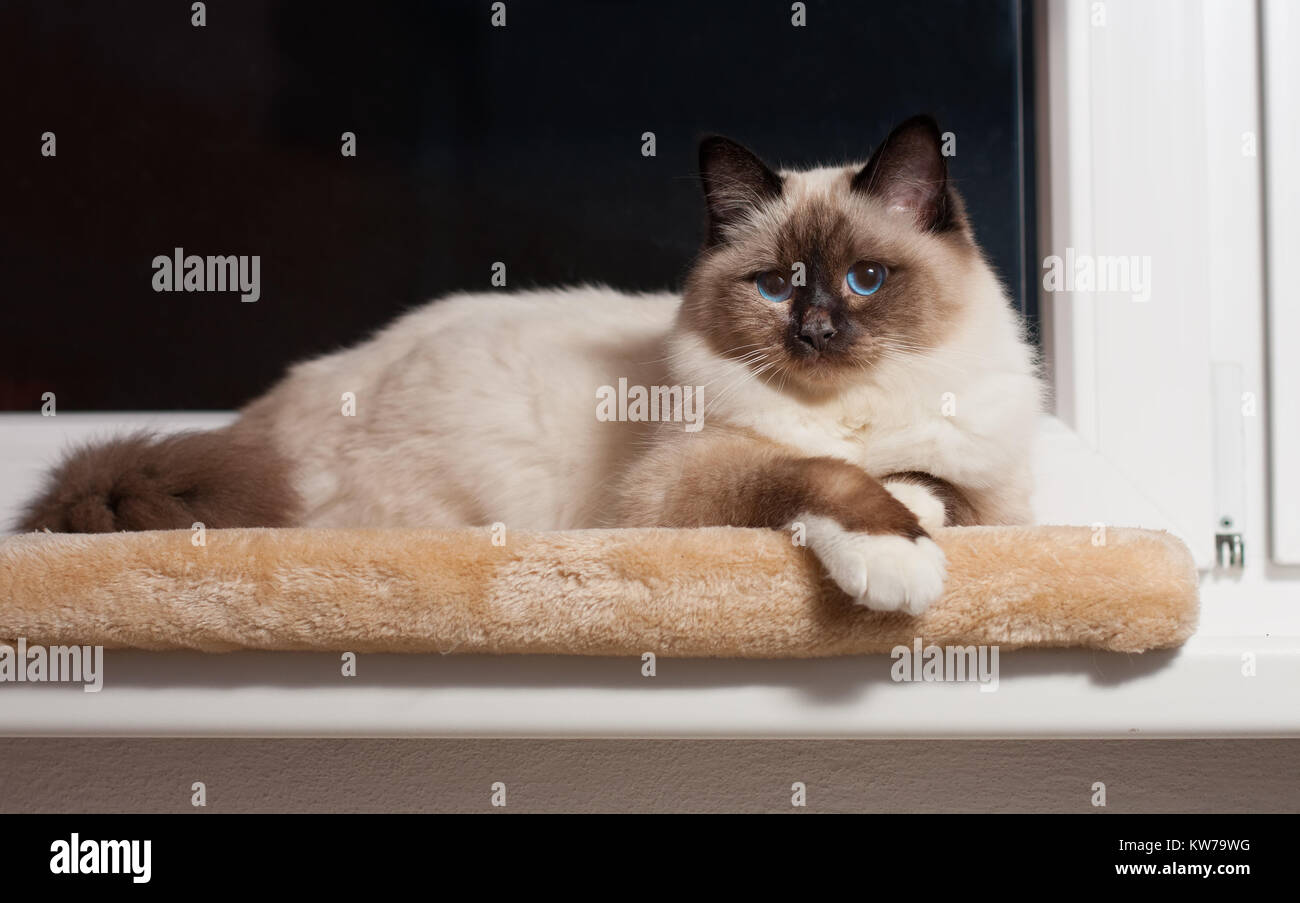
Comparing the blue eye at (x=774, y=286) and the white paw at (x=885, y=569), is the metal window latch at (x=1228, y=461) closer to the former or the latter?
the blue eye at (x=774, y=286)

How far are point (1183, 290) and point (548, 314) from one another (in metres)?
1.17

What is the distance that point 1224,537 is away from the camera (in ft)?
6.12

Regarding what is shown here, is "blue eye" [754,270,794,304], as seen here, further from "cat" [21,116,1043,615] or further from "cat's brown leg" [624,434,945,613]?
"cat's brown leg" [624,434,945,613]

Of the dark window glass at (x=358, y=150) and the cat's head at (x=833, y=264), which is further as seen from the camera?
the dark window glass at (x=358, y=150)

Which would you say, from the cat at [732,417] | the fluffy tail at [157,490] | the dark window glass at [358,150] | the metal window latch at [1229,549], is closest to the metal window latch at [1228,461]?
the metal window latch at [1229,549]

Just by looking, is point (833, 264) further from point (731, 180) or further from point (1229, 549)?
point (1229, 549)

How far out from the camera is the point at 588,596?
3.71 feet

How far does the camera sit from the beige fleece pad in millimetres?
1118

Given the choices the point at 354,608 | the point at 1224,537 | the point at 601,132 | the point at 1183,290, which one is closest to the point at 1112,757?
the point at 1224,537

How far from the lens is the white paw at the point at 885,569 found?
102 cm

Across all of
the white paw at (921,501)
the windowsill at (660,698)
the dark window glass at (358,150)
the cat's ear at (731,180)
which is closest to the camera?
the windowsill at (660,698)

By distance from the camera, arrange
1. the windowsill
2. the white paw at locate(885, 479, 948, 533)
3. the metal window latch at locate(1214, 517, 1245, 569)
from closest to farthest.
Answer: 1. the windowsill
2. the white paw at locate(885, 479, 948, 533)
3. the metal window latch at locate(1214, 517, 1245, 569)

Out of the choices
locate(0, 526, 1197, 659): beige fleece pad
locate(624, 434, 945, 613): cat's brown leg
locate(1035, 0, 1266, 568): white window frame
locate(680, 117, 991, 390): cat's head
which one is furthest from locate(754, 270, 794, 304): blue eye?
locate(1035, 0, 1266, 568): white window frame

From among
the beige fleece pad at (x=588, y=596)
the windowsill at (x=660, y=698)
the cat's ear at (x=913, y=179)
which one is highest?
the cat's ear at (x=913, y=179)
